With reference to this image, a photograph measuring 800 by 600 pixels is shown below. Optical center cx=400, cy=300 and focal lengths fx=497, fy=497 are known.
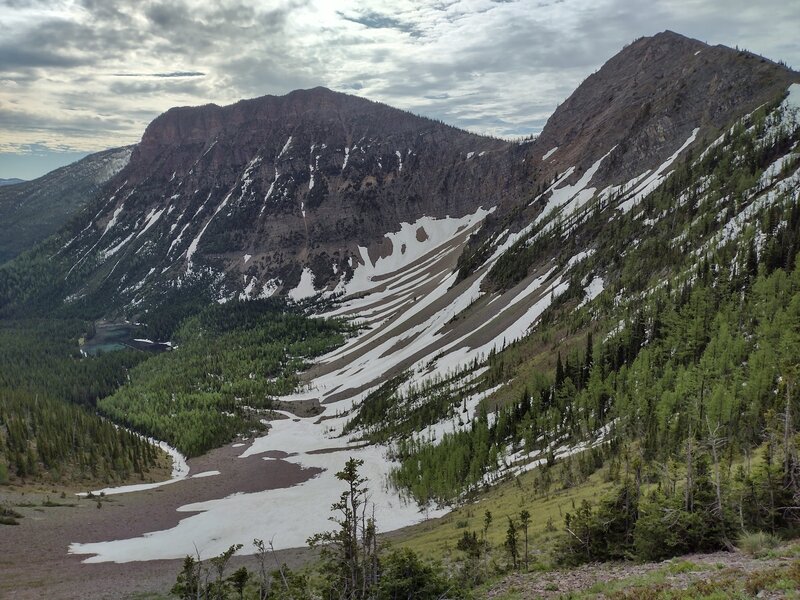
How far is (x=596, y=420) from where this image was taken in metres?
67.5

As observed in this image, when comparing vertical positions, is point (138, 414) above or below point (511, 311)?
below

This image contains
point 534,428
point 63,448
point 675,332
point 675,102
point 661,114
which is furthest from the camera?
point 661,114

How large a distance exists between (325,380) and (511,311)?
73949 mm

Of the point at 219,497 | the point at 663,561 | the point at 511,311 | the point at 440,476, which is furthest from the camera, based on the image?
the point at 511,311

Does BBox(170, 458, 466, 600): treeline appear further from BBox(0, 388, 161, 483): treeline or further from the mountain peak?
the mountain peak

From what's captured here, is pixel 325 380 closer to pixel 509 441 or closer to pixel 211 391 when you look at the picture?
pixel 211 391

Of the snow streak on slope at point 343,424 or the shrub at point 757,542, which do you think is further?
the snow streak on slope at point 343,424

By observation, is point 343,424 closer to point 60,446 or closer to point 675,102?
point 60,446

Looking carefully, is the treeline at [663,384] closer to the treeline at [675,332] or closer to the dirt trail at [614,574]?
the treeline at [675,332]

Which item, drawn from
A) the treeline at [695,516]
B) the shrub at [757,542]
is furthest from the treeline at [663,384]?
the shrub at [757,542]

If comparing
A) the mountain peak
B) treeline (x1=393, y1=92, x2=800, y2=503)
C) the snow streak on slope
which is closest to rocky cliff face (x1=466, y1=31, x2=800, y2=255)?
the mountain peak

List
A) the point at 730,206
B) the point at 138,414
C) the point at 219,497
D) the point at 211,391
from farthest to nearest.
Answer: the point at 211,391 < the point at 138,414 < the point at 730,206 < the point at 219,497

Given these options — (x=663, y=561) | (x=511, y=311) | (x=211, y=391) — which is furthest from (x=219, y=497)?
(x=211, y=391)

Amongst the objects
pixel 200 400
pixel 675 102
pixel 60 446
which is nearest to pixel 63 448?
pixel 60 446
